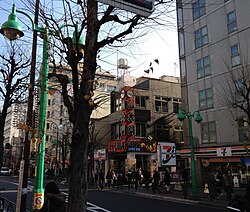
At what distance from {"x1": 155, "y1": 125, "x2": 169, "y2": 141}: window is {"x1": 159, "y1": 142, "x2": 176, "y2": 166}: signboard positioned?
1515 centimetres

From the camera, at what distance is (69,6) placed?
6.51 meters

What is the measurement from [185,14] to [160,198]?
1943 centimetres

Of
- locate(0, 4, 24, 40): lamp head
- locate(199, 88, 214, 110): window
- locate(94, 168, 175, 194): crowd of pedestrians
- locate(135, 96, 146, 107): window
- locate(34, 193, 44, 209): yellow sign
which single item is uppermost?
locate(135, 96, 146, 107): window

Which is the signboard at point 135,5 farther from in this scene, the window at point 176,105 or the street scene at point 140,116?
the window at point 176,105

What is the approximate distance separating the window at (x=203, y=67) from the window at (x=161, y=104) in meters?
10.9

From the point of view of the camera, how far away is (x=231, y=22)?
2516 centimetres

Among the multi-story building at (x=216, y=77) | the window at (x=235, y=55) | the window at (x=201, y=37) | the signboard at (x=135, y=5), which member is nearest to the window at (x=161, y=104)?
the multi-story building at (x=216, y=77)

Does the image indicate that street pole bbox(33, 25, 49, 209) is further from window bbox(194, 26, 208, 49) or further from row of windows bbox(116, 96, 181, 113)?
row of windows bbox(116, 96, 181, 113)

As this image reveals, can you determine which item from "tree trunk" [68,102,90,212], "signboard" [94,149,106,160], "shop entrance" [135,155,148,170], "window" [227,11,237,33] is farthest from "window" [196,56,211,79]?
"tree trunk" [68,102,90,212]

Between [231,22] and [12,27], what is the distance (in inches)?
882

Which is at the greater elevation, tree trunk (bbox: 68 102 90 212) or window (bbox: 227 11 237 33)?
window (bbox: 227 11 237 33)

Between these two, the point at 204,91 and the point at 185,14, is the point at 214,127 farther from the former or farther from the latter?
the point at 185,14

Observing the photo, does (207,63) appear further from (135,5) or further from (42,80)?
(135,5)

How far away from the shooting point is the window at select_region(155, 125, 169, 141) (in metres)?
36.9
